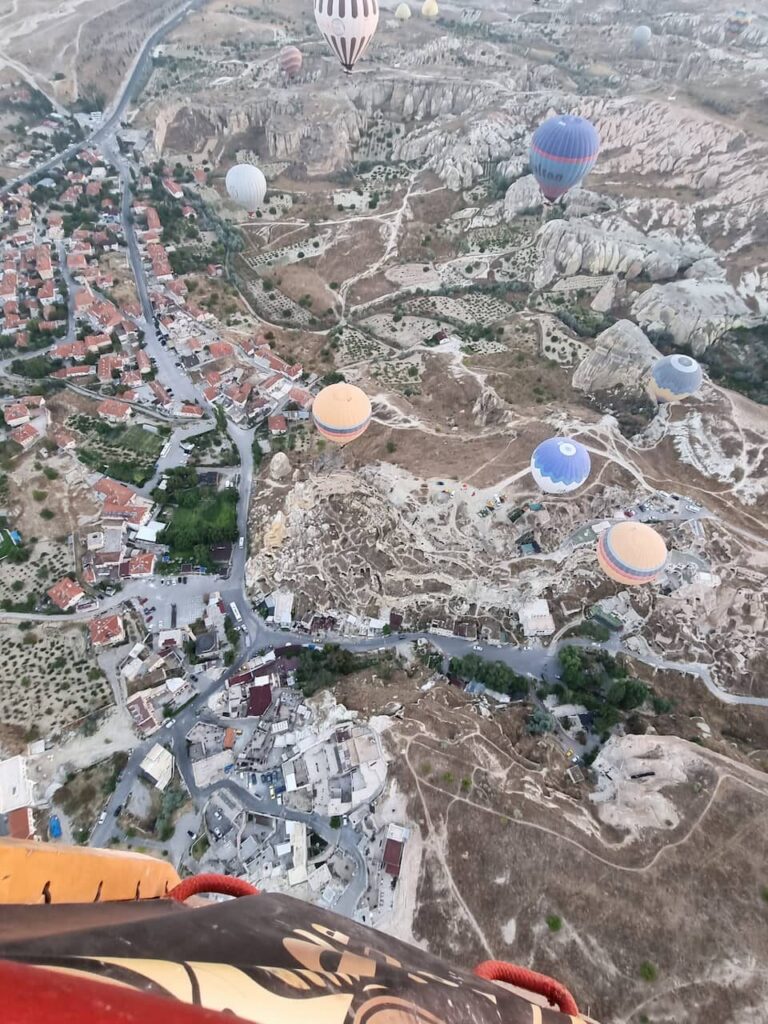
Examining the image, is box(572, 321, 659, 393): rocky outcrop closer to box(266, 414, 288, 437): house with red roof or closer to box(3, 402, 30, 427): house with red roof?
box(266, 414, 288, 437): house with red roof

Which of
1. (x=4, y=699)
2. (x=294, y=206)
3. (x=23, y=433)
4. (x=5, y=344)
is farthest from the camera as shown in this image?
(x=294, y=206)

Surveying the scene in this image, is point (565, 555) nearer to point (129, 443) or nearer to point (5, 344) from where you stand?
point (129, 443)

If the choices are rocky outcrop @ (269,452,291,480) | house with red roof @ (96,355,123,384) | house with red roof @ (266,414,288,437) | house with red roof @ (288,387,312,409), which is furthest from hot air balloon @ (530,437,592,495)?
house with red roof @ (96,355,123,384)

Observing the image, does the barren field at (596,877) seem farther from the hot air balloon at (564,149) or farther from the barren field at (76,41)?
the barren field at (76,41)

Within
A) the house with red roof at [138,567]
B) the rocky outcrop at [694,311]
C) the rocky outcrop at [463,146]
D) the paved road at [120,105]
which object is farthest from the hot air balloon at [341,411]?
the paved road at [120,105]

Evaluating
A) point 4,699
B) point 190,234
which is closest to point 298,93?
point 190,234

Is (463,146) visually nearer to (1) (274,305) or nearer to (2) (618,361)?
(1) (274,305)

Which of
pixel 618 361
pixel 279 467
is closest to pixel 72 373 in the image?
pixel 279 467
